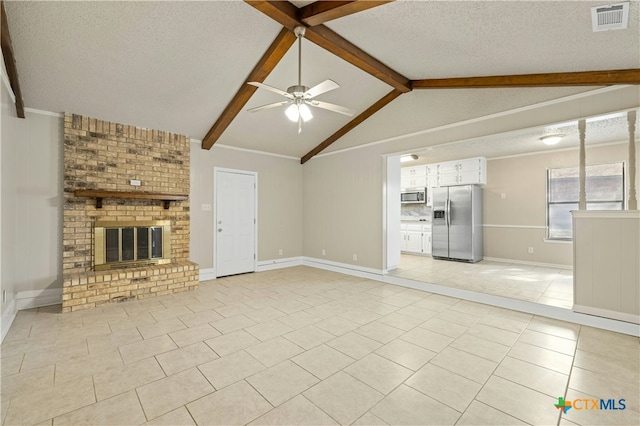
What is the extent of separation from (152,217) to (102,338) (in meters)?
2.27

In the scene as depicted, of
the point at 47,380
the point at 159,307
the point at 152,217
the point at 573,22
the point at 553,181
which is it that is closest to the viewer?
the point at 47,380

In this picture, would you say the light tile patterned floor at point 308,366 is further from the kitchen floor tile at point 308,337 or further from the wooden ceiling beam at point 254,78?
the wooden ceiling beam at point 254,78

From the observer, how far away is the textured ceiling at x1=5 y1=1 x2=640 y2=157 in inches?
99.9

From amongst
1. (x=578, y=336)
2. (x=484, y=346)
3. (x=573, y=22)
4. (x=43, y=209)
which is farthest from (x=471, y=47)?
(x=43, y=209)

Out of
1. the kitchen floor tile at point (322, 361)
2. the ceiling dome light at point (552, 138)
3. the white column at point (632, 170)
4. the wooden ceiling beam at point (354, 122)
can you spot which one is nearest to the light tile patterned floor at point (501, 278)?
the white column at point (632, 170)

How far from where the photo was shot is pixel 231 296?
14.4 ft

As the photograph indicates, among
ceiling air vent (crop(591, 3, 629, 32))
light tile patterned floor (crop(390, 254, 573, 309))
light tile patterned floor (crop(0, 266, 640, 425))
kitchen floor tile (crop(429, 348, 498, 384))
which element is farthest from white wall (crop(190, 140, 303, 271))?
ceiling air vent (crop(591, 3, 629, 32))

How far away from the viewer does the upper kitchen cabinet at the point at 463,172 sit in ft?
22.1

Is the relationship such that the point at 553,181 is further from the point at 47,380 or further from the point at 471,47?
the point at 47,380

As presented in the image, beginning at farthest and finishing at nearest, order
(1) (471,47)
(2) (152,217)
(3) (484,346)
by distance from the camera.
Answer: (2) (152,217), (1) (471,47), (3) (484,346)

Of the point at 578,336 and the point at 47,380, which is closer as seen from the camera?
the point at 47,380

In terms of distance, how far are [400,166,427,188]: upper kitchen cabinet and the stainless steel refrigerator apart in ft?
1.77

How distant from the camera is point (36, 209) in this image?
12.9 feet

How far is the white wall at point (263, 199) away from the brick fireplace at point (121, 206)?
268mm
